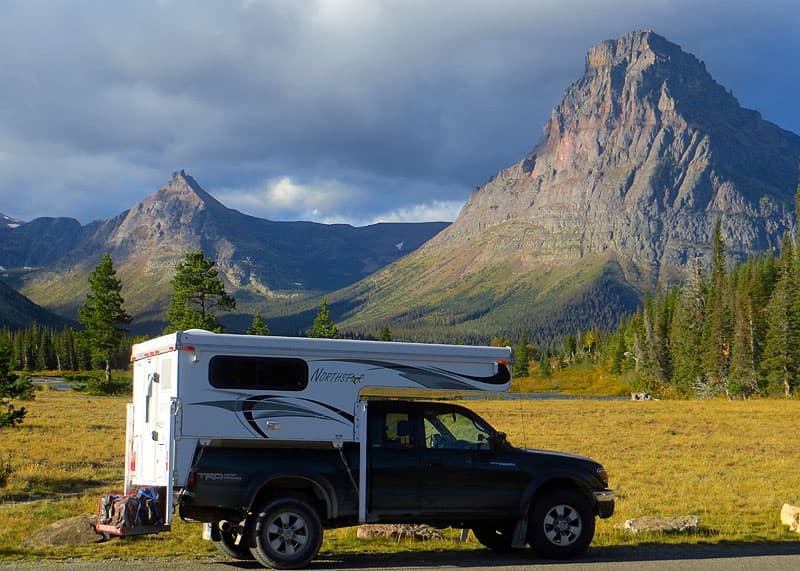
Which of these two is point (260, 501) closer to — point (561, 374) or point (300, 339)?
point (300, 339)

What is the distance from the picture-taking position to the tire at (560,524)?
523 inches

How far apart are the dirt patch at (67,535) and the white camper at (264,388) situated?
5.79ft

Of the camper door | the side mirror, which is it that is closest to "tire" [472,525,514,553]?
the side mirror

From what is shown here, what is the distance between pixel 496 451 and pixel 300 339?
3.43 metres

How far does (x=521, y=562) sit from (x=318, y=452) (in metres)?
3.47

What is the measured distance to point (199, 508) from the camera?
12086 mm

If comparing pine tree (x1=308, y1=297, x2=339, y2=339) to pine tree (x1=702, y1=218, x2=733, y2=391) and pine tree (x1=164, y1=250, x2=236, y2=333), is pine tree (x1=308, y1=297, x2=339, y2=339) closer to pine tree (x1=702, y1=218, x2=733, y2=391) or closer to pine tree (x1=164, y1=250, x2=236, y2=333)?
pine tree (x1=164, y1=250, x2=236, y2=333)

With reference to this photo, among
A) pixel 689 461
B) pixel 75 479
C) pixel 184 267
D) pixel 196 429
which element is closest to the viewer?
pixel 196 429

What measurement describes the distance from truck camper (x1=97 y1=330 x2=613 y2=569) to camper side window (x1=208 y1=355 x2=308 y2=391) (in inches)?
0.6

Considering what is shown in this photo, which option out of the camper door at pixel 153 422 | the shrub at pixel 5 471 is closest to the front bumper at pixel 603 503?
the camper door at pixel 153 422

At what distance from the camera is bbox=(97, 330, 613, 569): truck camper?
39.7 feet

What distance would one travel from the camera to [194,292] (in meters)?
62.9

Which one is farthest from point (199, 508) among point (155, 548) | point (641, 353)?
point (641, 353)

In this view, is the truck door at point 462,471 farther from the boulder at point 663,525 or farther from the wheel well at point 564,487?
the boulder at point 663,525
